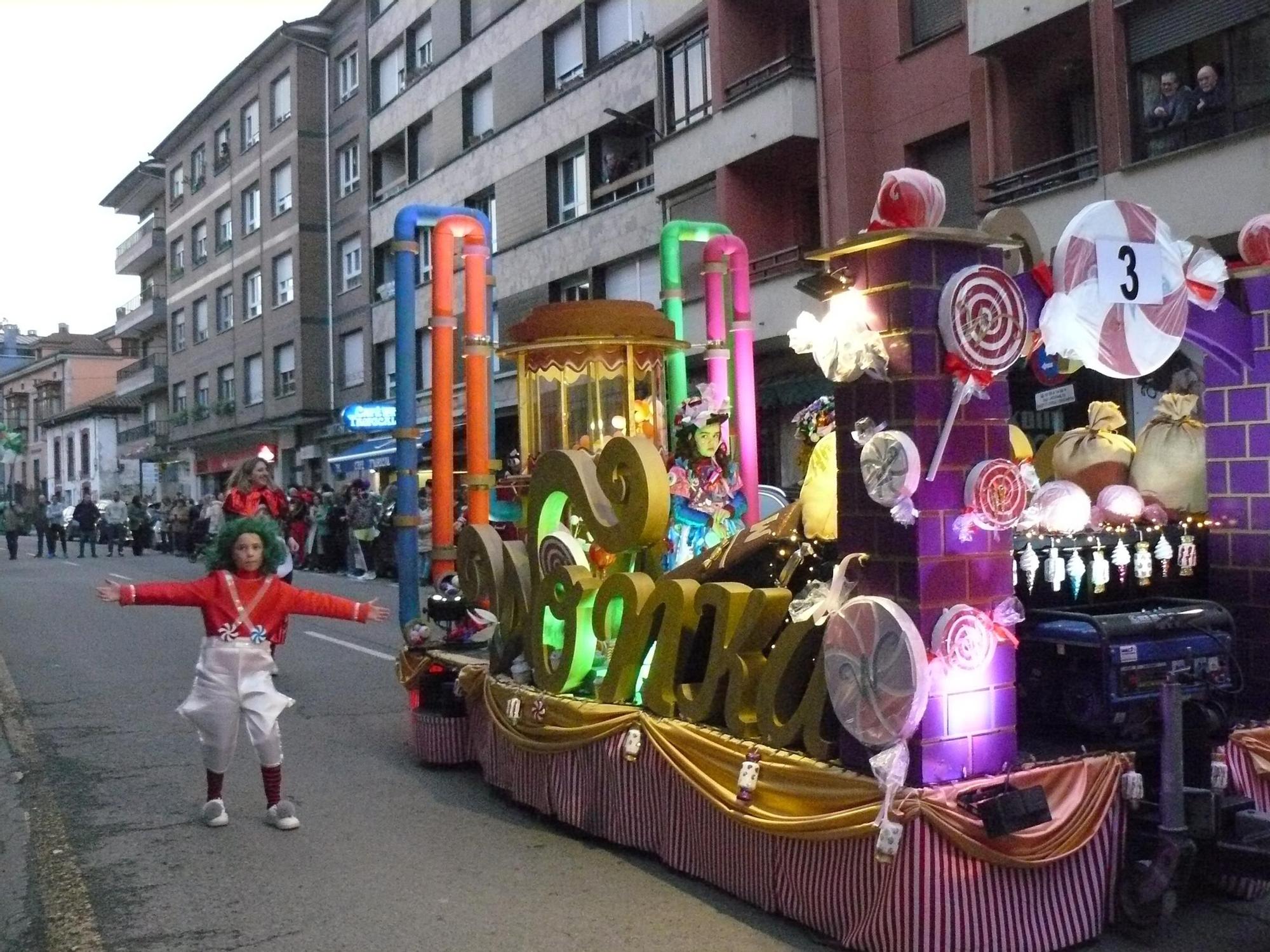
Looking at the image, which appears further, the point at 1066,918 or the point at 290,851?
the point at 290,851

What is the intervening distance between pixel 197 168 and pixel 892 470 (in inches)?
1773

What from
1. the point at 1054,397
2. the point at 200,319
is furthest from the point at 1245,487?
the point at 200,319

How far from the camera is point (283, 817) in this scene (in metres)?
6.34

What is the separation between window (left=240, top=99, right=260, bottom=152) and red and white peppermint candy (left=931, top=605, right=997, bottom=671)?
38202mm

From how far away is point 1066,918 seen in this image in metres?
4.47

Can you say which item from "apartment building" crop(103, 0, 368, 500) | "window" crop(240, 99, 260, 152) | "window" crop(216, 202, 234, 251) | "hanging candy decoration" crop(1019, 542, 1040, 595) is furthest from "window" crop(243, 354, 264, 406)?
"hanging candy decoration" crop(1019, 542, 1040, 595)

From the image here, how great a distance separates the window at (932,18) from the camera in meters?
16.5

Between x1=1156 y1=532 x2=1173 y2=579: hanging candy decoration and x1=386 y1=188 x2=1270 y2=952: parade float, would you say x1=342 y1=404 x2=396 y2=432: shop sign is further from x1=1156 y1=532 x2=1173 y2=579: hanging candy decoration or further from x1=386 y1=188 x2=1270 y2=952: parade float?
x1=1156 y1=532 x2=1173 y2=579: hanging candy decoration

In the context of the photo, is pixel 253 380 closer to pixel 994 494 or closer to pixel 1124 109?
pixel 1124 109

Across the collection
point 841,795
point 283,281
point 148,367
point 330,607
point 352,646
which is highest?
point 283,281

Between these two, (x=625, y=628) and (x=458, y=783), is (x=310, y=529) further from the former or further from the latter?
(x=625, y=628)

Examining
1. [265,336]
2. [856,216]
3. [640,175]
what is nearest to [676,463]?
[856,216]

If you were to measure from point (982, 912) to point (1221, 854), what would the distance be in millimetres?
893

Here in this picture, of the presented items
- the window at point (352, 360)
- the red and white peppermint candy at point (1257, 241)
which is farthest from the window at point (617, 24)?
the red and white peppermint candy at point (1257, 241)
